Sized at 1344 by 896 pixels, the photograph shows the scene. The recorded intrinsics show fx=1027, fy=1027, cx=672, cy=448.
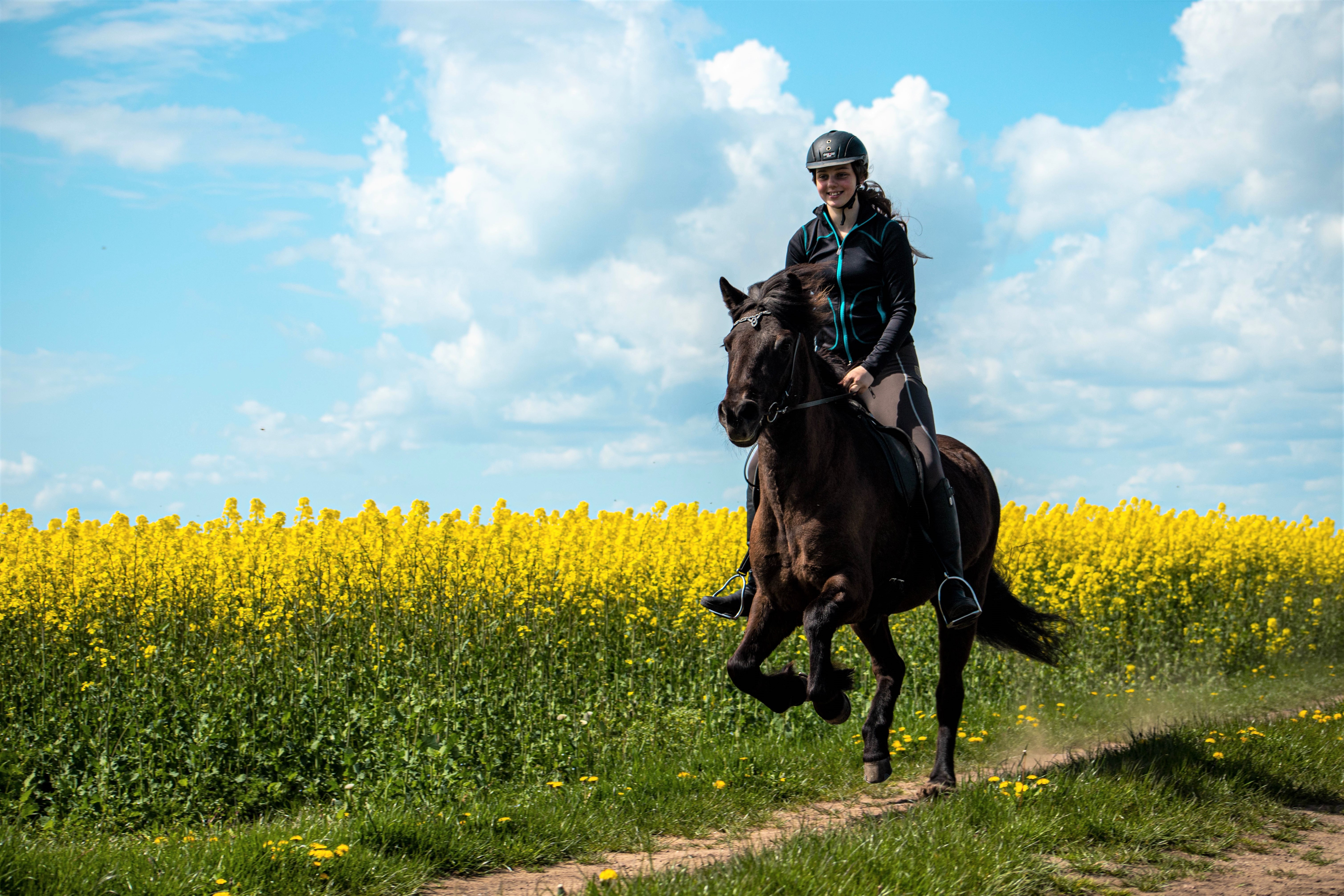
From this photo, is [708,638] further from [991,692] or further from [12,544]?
[12,544]

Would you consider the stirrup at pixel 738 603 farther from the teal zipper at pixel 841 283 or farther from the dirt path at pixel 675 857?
the teal zipper at pixel 841 283

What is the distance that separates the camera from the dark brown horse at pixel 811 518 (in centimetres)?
475

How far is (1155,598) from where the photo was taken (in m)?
12.6

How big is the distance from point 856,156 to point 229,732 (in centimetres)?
521

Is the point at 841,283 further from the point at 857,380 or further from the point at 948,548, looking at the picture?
the point at 948,548

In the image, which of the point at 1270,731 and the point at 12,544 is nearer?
the point at 1270,731

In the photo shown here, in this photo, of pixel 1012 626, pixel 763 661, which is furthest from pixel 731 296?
pixel 1012 626

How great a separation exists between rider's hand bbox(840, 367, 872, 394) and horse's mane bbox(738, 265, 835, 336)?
396mm

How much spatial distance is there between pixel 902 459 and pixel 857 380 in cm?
64

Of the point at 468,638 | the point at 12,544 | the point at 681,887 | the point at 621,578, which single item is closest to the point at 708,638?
the point at 621,578

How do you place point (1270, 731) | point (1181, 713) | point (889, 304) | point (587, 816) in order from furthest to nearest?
point (1181, 713)
point (1270, 731)
point (889, 304)
point (587, 816)

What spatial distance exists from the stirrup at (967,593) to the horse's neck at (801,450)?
1175 millimetres

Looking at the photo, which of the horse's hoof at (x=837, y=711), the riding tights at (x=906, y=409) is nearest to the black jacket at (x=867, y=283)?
the riding tights at (x=906, y=409)

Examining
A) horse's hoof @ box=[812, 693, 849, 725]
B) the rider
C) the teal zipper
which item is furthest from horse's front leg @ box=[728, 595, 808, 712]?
the teal zipper
